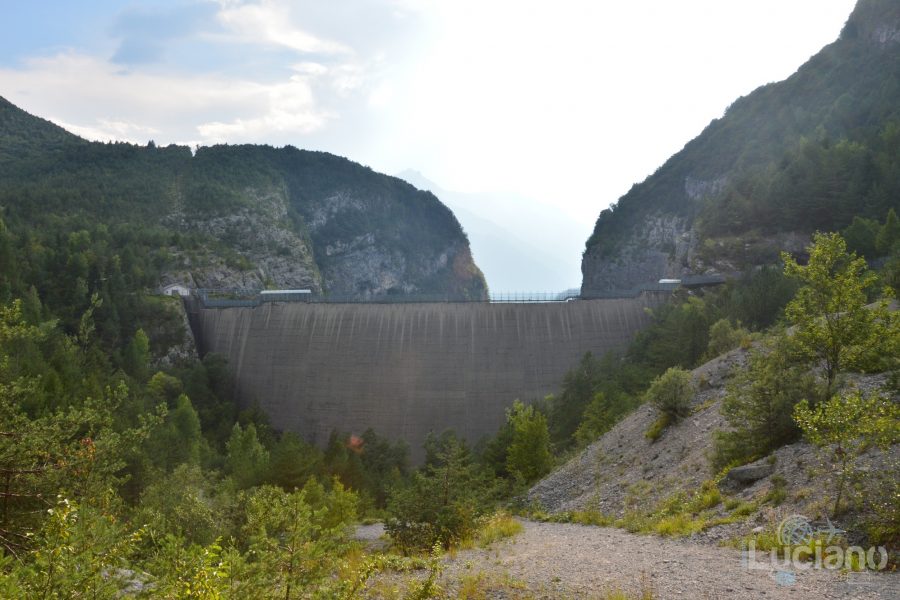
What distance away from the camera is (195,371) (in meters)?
45.3

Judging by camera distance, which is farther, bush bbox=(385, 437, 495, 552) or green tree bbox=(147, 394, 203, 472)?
green tree bbox=(147, 394, 203, 472)

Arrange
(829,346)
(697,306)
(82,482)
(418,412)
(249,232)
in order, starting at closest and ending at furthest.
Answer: (82,482)
(829,346)
(697,306)
(418,412)
(249,232)

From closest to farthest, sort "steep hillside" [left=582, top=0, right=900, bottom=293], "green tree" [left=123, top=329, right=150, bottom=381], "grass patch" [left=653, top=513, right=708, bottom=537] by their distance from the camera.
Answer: "grass patch" [left=653, top=513, right=708, bottom=537] < "green tree" [left=123, top=329, right=150, bottom=381] < "steep hillside" [left=582, top=0, right=900, bottom=293]

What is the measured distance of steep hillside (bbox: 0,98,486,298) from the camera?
74.8m

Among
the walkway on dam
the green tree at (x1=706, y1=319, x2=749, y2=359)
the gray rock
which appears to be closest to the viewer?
the gray rock

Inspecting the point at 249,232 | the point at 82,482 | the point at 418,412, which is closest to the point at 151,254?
the point at 249,232

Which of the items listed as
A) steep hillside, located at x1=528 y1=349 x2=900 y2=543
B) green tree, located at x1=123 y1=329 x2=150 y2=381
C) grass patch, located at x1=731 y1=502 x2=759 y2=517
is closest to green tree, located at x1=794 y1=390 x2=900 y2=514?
steep hillside, located at x1=528 y1=349 x2=900 y2=543

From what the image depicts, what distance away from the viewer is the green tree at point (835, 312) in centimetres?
1192

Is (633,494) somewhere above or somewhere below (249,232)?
below

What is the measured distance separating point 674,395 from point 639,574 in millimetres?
11560

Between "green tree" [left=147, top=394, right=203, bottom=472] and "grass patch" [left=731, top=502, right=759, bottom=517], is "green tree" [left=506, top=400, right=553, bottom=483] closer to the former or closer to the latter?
"green tree" [left=147, top=394, right=203, bottom=472]

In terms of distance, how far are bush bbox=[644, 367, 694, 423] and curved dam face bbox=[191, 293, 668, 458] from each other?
22.8 metres

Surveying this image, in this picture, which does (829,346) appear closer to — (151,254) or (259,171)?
(151,254)

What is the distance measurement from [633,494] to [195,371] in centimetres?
3716
